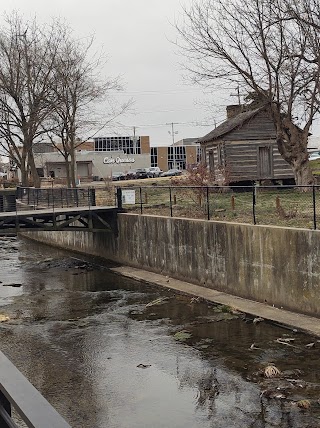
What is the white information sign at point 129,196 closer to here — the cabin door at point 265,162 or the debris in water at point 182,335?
the cabin door at point 265,162

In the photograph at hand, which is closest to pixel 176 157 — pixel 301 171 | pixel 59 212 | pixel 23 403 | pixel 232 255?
pixel 301 171

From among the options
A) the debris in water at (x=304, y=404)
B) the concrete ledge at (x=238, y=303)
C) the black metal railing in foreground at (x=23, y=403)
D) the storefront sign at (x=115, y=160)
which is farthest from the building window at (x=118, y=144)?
the black metal railing in foreground at (x=23, y=403)

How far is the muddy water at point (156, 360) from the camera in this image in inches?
357

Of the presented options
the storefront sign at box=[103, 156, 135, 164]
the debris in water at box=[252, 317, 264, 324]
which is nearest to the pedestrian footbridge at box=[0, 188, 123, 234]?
the debris in water at box=[252, 317, 264, 324]

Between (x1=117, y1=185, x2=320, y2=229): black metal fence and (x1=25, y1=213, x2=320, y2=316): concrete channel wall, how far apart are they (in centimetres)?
70

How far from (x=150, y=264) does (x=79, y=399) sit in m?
13.5

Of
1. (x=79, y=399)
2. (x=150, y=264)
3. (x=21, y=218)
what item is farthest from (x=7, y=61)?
(x=79, y=399)

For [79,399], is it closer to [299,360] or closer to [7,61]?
[299,360]

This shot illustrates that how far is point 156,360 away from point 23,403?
9832 millimetres

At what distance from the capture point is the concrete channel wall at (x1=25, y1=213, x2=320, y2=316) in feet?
48.9

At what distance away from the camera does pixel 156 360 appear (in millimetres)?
11945

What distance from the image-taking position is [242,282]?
17.4 metres

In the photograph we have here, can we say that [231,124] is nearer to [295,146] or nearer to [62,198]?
[295,146]

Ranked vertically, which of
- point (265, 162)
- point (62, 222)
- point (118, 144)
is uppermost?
point (118, 144)
